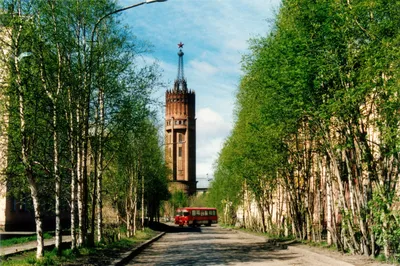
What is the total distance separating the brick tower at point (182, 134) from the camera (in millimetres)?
125812

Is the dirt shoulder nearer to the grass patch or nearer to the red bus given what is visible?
the grass patch

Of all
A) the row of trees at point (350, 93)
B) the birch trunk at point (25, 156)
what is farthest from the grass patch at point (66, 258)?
the row of trees at point (350, 93)

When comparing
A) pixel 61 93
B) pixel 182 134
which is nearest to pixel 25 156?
pixel 61 93

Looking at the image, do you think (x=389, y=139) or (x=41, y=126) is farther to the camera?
(x=41, y=126)

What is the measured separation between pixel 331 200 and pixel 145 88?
9198 millimetres

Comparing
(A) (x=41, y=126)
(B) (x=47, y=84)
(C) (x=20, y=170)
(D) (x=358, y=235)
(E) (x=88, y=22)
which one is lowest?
(D) (x=358, y=235)

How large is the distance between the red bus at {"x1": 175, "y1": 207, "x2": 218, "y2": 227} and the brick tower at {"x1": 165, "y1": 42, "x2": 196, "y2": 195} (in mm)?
39729

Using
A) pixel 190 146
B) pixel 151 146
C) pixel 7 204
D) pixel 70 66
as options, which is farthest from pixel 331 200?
pixel 190 146

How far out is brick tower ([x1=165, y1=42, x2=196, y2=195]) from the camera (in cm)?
12581

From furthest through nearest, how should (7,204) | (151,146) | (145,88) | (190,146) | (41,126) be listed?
(190,146)
(151,146)
(7,204)
(145,88)
(41,126)

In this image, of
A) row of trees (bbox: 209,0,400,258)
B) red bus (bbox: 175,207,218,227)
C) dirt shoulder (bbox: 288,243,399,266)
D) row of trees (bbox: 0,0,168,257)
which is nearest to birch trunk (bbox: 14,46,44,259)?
row of trees (bbox: 0,0,168,257)

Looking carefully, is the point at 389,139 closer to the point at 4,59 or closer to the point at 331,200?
the point at 331,200

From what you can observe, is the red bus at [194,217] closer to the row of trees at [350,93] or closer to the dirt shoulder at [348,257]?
the dirt shoulder at [348,257]

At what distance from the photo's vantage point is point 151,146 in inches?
1697
